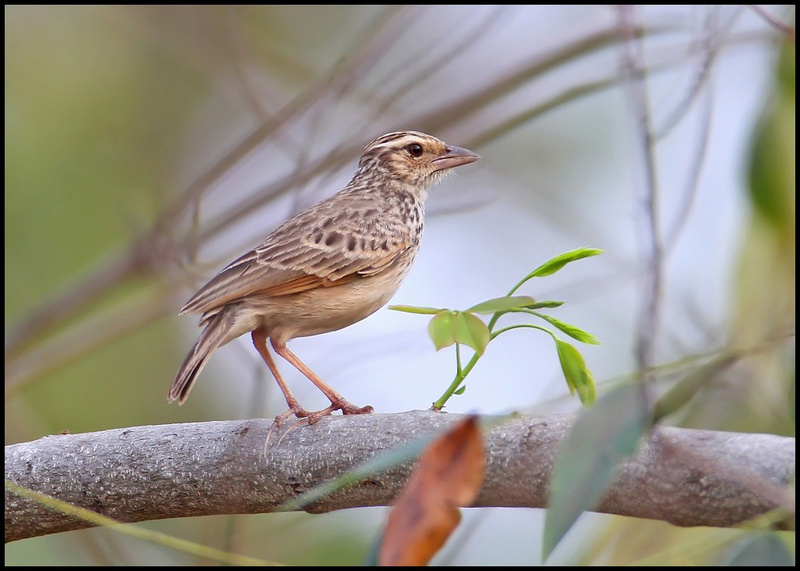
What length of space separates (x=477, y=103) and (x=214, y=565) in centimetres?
354

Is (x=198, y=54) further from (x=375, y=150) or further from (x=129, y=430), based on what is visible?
(x=129, y=430)

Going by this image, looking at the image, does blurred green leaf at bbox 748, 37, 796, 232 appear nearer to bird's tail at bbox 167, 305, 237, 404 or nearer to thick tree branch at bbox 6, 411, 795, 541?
thick tree branch at bbox 6, 411, 795, 541

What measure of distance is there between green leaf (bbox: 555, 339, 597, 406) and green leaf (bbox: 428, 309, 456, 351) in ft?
1.40

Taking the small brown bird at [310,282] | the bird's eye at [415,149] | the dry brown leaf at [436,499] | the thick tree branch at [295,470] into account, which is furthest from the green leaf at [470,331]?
the bird's eye at [415,149]

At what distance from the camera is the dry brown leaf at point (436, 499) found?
175cm

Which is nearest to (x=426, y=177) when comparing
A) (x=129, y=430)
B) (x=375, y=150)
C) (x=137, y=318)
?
(x=375, y=150)

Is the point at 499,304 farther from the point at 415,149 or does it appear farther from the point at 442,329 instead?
the point at 415,149

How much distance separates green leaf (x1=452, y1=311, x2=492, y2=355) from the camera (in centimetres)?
246

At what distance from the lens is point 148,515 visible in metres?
3.54

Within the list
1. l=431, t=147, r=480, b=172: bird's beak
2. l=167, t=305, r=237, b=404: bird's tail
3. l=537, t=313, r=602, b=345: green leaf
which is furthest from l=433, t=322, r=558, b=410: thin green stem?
l=431, t=147, r=480, b=172: bird's beak

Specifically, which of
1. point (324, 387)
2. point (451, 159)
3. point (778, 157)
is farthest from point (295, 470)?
point (451, 159)

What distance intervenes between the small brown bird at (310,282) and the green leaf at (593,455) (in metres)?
2.47

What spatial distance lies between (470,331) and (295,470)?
1.14 m

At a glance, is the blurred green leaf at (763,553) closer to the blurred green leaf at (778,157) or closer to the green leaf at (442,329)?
the green leaf at (442,329)
